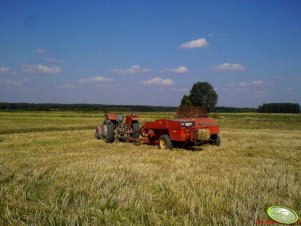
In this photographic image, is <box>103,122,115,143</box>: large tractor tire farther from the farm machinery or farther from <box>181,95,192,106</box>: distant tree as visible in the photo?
<box>181,95,192,106</box>: distant tree

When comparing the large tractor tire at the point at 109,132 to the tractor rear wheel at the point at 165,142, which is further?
the large tractor tire at the point at 109,132

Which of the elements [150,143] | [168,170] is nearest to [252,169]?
[168,170]

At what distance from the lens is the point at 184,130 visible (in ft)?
42.6

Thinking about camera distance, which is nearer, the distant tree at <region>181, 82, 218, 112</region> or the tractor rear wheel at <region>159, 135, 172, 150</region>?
the tractor rear wheel at <region>159, 135, 172, 150</region>

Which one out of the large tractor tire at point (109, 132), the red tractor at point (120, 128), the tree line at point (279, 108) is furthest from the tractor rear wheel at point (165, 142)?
the tree line at point (279, 108)

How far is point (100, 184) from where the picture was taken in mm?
6621

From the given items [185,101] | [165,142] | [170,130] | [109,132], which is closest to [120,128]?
[109,132]

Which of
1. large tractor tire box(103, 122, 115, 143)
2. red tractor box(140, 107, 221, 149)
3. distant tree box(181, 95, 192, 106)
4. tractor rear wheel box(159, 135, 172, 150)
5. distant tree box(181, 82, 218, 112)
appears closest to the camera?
red tractor box(140, 107, 221, 149)

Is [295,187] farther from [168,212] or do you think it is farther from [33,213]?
[33,213]

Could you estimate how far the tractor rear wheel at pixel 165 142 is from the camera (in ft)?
43.9

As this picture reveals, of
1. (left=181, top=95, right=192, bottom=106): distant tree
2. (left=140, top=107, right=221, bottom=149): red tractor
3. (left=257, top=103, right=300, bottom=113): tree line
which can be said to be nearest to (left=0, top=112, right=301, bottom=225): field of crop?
(left=140, top=107, right=221, bottom=149): red tractor

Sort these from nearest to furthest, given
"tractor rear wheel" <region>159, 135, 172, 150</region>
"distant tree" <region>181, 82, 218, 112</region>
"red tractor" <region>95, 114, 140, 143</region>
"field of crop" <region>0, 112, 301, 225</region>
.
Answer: "field of crop" <region>0, 112, 301, 225</region> → "tractor rear wheel" <region>159, 135, 172, 150</region> → "red tractor" <region>95, 114, 140, 143</region> → "distant tree" <region>181, 82, 218, 112</region>

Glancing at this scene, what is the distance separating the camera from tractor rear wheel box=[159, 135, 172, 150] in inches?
526

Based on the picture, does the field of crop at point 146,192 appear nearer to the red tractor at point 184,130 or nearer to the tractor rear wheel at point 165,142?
the red tractor at point 184,130
